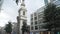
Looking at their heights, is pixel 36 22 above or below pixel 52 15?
below

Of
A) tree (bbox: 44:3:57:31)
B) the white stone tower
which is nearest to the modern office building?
the white stone tower

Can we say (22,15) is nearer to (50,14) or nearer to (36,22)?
(36,22)

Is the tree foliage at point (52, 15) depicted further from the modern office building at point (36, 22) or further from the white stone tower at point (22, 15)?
the white stone tower at point (22, 15)

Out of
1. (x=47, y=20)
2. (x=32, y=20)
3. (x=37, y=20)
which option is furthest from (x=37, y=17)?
(x=47, y=20)

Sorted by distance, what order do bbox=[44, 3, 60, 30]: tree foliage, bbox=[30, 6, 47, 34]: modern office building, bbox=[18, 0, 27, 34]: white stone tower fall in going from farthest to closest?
bbox=[18, 0, 27, 34]: white stone tower < bbox=[30, 6, 47, 34]: modern office building < bbox=[44, 3, 60, 30]: tree foliage

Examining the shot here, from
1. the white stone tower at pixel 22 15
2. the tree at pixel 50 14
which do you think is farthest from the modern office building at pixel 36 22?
the tree at pixel 50 14

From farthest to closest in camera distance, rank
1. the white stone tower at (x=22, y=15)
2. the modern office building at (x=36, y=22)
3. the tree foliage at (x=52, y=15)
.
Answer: the white stone tower at (x=22, y=15) → the modern office building at (x=36, y=22) → the tree foliage at (x=52, y=15)

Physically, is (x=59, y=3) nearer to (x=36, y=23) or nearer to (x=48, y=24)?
(x=48, y=24)

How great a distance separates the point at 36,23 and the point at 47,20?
18.9m

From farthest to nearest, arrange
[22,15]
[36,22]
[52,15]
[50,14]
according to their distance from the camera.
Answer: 1. [22,15]
2. [36,22]
3. [52,15]
4. [50,14]

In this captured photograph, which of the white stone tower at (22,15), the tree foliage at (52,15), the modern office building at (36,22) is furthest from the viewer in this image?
the white stone tower at (22,15)

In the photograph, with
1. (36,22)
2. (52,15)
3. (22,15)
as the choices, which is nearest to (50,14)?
Result: (52,15)

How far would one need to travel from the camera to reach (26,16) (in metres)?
59.1

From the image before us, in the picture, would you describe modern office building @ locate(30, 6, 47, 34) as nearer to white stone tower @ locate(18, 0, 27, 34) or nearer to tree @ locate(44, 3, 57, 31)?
white stone tower @ locate(18, 0, 27, 34)
